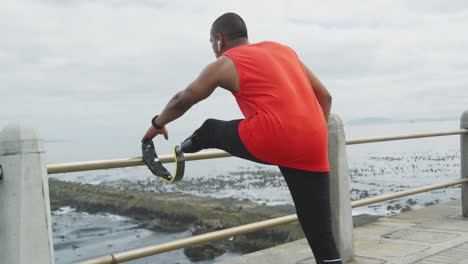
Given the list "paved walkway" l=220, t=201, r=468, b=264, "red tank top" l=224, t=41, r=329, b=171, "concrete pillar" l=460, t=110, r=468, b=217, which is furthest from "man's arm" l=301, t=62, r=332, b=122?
"concrete pillar" l=460, t=110, r=468, b=217

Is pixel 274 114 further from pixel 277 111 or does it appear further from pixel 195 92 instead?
pixel 195 92

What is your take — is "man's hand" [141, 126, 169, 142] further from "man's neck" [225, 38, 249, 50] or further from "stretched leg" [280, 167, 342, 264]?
"stretched leg" [280, 167, 342, 264]

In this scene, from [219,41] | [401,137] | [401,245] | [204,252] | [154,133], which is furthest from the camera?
[204,252]

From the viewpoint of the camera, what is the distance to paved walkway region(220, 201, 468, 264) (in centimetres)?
407

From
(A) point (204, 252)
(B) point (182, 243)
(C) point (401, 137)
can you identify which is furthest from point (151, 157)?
(A) point (204, 252)

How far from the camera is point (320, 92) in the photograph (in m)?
2.82

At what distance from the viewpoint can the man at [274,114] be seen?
2387 millimetres

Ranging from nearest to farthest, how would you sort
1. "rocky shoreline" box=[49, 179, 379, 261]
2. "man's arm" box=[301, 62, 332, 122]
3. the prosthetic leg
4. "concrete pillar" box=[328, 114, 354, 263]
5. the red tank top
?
the red tank top → "man's arm" box=[301, 62, 332, 122] → the prosthetic leg → "concrete pillar" box=[328, 114, 354, 263] → "rocky shoreline" box=[49, 179, 379, 261]

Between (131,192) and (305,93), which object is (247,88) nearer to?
(305,93)

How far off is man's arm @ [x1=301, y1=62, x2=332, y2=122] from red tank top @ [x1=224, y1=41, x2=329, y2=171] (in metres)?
0.22

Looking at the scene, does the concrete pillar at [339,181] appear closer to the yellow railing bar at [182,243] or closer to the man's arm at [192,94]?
the yellow railing bar at [182,243]

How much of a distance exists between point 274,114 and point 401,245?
8.80ft

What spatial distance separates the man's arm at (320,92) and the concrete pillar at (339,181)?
3.53 feet

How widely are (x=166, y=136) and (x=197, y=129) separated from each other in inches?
7.3
